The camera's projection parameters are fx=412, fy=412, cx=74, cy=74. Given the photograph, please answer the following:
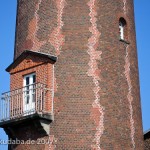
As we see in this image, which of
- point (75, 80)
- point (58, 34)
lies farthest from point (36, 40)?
point (75, 80)

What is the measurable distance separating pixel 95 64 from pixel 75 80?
41.3 inches

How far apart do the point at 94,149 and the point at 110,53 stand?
4.08 metres

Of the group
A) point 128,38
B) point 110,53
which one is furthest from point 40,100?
point 128,38

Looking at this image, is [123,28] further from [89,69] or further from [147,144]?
[147,144]

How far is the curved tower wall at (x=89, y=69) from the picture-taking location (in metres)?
16.0

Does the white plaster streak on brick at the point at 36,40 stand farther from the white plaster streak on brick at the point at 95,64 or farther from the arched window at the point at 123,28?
the arched window at the point at 123,28

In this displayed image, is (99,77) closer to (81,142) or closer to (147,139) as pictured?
(81,142)

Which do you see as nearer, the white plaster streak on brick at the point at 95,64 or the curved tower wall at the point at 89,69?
the white plaster streak on brick at the point at 95,64

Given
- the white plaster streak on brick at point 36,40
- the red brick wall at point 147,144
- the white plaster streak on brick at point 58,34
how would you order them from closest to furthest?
the white plaster streak on brick at point 58,34 → the white plaster streak on brick at point 36,40 → the red brick wall at point 147,144

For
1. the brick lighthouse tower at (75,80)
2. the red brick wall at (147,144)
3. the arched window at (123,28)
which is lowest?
the red brick wall at (147,144)

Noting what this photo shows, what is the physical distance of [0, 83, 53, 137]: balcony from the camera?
15899 mm

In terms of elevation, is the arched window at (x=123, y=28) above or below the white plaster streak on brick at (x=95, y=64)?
above

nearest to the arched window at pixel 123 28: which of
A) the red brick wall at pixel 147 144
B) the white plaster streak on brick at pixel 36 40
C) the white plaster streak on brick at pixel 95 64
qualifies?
the white plaster streak on brick at pixel 95 64

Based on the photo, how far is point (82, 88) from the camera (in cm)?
1634
